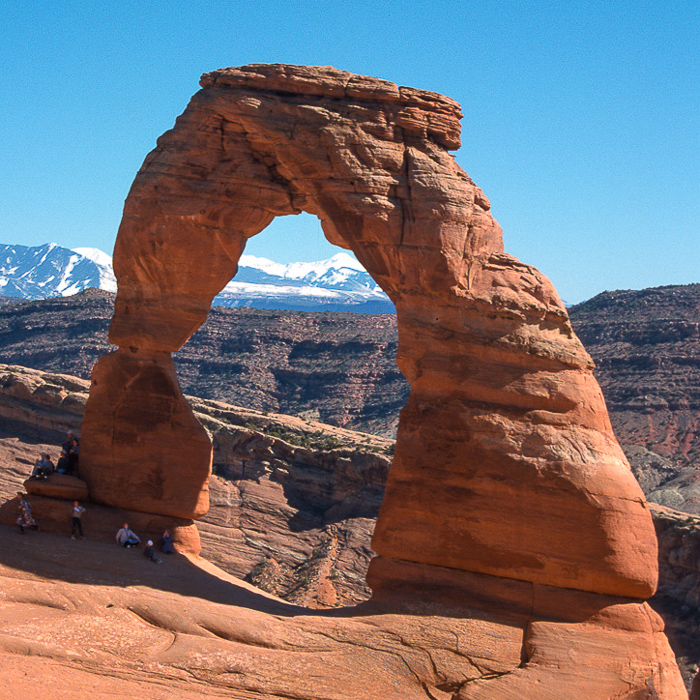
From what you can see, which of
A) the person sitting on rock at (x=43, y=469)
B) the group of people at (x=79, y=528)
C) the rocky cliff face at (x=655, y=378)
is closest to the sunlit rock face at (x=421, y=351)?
the person sitting on rock at (x=43, y=469)

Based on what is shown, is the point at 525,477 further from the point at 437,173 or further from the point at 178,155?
the point at 178,155

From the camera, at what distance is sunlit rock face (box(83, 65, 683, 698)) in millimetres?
17094

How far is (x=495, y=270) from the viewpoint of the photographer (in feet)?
61.3

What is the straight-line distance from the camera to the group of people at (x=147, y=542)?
19844 mm

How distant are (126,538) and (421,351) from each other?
25.2 feet

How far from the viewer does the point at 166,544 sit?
21062 mm

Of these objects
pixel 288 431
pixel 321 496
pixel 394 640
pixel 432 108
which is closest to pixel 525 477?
pixel 394 640

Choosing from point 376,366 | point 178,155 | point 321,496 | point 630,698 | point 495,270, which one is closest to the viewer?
point 630,698

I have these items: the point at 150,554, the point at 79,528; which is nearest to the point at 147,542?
the point at 150,554

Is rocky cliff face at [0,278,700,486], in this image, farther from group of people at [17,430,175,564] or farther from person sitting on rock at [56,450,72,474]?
person sitting on rock at [56,450,72,474]

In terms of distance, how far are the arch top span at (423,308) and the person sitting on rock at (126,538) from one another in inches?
43.9

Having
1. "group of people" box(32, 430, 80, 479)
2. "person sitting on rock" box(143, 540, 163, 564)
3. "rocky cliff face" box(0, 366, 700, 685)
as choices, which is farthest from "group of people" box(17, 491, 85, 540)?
"rocky cliff face" box(0, 366, 700, 685)

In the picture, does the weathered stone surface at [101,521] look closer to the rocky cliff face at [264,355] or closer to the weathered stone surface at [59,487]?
the weathered stone surface at [59,487]

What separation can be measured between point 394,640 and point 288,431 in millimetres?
23587
